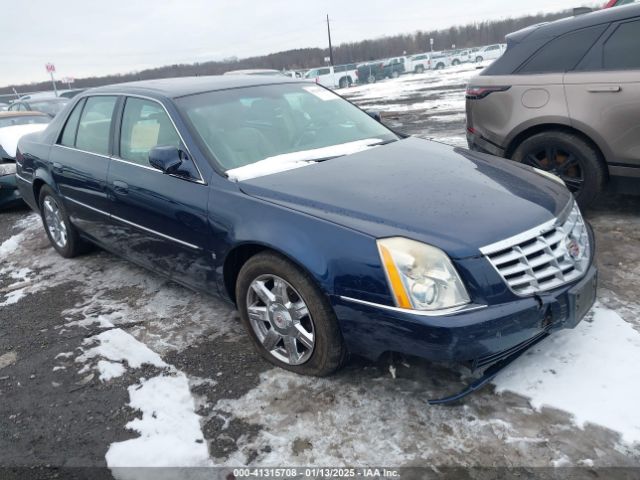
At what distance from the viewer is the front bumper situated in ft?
7.18

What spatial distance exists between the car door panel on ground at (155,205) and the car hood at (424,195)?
478 mm

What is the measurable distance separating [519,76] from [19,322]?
4.78 meters

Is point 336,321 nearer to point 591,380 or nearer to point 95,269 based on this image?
point 591,380

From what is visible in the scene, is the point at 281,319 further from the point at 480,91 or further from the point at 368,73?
the point at 368,73

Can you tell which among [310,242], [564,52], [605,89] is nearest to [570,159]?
[605,89]

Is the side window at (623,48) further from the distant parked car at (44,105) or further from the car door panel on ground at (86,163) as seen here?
the distant parked car at (44,105)

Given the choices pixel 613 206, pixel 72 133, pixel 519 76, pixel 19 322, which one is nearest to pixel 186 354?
pixel 19 322

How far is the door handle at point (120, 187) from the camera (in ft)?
11.8

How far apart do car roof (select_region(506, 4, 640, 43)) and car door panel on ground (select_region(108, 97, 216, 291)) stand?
11.5 ft

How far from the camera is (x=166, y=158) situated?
10.1ft

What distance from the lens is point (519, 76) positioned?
4.69m

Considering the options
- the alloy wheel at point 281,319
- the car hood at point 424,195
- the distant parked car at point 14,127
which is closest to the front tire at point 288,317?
the alloy wheel at point 281,319

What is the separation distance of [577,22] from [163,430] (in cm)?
465

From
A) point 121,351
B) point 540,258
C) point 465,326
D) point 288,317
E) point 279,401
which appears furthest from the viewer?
point 121,351
